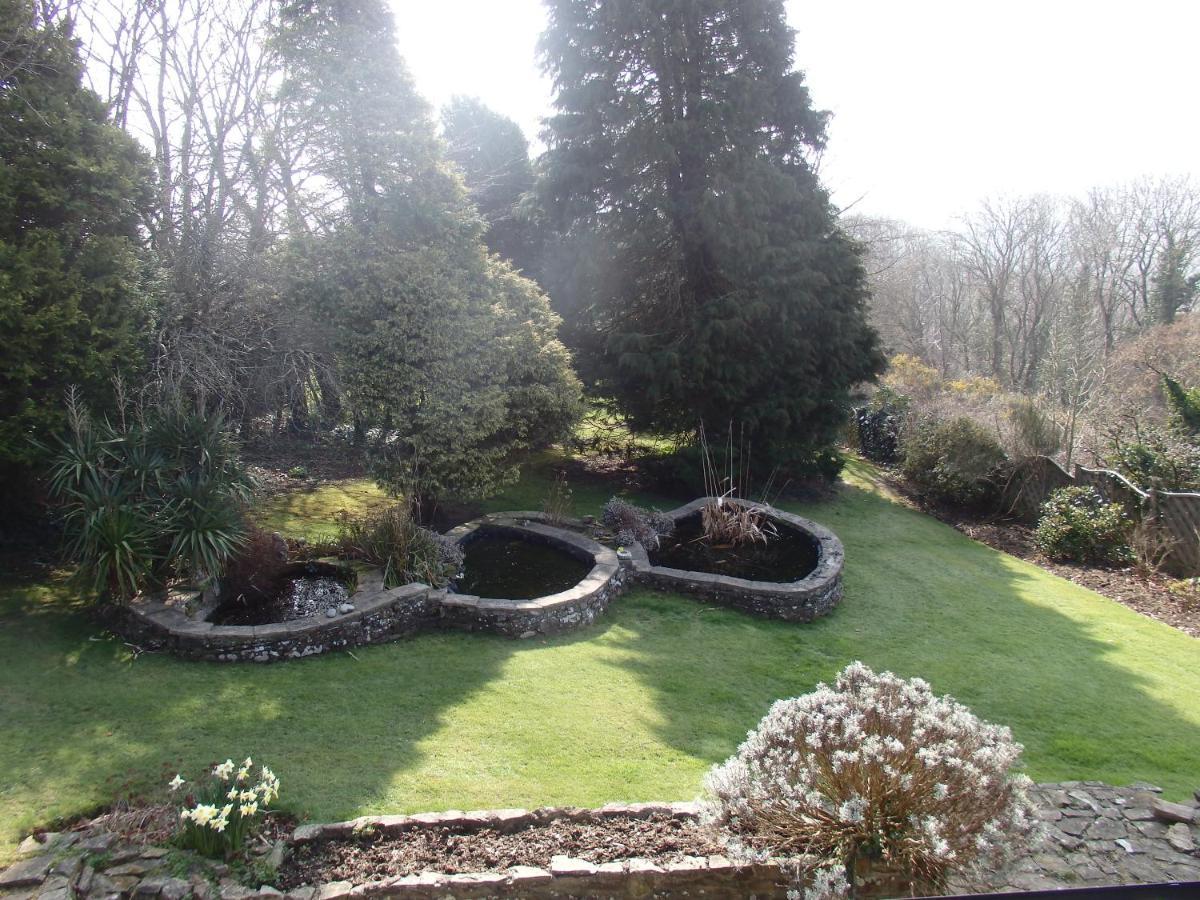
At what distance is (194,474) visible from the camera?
6.23 metres

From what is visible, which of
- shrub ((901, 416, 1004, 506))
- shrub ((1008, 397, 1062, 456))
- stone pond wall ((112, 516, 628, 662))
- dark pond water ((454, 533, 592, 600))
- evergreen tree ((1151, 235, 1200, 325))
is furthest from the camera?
evergreen tree ((1151, 235, 1200, 325))

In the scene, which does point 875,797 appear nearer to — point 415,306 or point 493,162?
point 415,306

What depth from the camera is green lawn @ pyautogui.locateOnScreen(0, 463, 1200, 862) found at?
3.80 meters

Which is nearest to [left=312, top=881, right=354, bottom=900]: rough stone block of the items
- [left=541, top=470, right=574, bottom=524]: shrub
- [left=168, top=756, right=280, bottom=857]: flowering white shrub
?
[left=168, top=756, right=280, bottom=857]: flowering white shrub

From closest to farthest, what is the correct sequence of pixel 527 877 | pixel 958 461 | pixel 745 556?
pixel 527 877
pixel 745 556
pixel 958 461

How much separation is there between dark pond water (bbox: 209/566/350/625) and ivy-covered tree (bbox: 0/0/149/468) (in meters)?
2.07

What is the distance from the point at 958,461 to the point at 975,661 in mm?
6602

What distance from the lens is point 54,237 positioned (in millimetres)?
5691

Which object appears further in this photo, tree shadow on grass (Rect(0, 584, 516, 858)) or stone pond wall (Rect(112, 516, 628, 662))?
stone pond wall (Rect(112, 516, 628, 662))

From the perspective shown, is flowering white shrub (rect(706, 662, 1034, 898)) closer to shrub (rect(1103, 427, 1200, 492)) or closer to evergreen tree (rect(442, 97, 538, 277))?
shrub (rect(1103, 427, 1200, 492))

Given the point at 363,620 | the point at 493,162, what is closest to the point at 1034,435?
the point at 363,620

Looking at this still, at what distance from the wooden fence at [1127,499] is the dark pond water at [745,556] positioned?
15.7ft

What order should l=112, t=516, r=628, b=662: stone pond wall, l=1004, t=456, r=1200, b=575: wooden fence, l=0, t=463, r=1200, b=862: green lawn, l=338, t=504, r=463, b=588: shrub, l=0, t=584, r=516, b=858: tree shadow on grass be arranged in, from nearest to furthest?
l=0, t=584, r=516, b=858: tree shadow on grass
l=0, t=463, r=1200, b=862: green lawn
l=112, t=516, r=628, b=662: stone pond wall
l=338, t=504, r=463, b=588: shrub
l=1004, t=456, r=1200, b=575: wooden fence

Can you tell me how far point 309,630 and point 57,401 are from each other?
3.03 m
